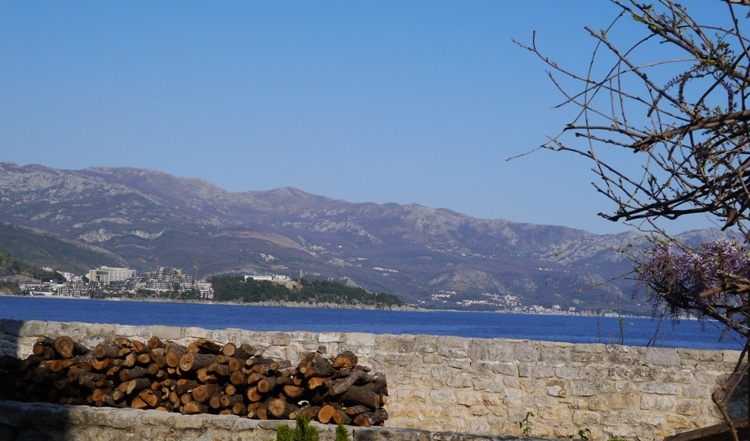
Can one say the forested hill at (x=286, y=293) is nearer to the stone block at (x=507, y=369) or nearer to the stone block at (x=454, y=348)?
the stone block at (x=454, y=348)

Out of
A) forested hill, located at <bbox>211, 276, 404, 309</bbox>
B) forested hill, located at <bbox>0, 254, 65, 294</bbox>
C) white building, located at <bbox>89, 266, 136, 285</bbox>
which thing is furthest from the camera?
white building, located at <bbox>89, 266, 136, 285</bbox>

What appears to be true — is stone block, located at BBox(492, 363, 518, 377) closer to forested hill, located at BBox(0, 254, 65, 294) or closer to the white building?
forested hill, located at BBox(0, 254, 65, 294)

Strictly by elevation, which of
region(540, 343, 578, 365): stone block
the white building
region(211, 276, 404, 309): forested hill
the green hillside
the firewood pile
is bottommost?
the firewood pile

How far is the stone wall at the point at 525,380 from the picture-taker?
872cm

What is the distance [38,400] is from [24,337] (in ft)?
4.90

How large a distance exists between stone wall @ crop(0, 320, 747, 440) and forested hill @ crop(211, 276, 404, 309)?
91575 mm

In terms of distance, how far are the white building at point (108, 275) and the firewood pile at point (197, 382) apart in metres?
120

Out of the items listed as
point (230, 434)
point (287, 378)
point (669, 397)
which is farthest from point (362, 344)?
point (669, 397)

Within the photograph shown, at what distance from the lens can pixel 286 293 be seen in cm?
10244

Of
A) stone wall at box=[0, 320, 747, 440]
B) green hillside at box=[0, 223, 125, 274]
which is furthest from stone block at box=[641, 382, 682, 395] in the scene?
green hillside at box=[0, 223, 125, 274]

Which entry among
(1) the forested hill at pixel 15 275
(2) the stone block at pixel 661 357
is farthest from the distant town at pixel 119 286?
(2) the stone block at pixel 661 357

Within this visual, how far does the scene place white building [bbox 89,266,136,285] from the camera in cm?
12625

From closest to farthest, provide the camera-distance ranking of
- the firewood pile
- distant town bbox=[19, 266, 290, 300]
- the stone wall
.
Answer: the firewood pile < the stone wall < distant town bbox=[19, 266, 290, 300]

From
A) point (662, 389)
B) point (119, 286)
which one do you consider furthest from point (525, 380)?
point (119, 286)
